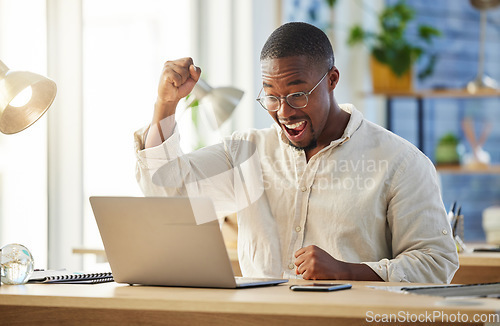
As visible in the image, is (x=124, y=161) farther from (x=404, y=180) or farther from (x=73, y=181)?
(x=404, y=180)

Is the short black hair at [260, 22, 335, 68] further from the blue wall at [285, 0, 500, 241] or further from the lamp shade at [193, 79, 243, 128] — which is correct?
the blue wall at [285, 0, 500, 241]

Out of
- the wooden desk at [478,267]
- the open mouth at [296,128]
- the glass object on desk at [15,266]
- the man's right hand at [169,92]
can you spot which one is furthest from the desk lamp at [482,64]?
the glass object on desk at [15,266]

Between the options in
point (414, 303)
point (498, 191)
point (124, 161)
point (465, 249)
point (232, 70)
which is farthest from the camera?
point (498, 191)

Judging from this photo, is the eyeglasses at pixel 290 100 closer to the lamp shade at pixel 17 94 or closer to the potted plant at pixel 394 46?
the lamp shade at pixel 17 94

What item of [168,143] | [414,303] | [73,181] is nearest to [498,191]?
[73,181]

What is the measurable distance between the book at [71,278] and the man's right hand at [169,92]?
361mm

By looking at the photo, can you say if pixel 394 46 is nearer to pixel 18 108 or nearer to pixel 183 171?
pixel 183 171

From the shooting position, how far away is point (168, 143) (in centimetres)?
202

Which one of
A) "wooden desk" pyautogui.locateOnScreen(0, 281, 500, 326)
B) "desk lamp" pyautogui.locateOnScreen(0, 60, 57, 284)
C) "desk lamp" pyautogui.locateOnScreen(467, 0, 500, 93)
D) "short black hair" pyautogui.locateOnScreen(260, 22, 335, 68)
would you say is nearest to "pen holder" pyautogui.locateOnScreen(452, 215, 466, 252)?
"short black hair" pyautogui.locateOnScreen(260, 22, 335, 68)

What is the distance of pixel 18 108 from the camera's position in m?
1.76

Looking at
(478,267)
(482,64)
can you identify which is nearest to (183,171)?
(478,267)

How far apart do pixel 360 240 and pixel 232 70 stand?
250 centimetres

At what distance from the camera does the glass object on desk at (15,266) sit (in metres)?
1.72

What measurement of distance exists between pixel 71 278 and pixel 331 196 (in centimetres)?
74
